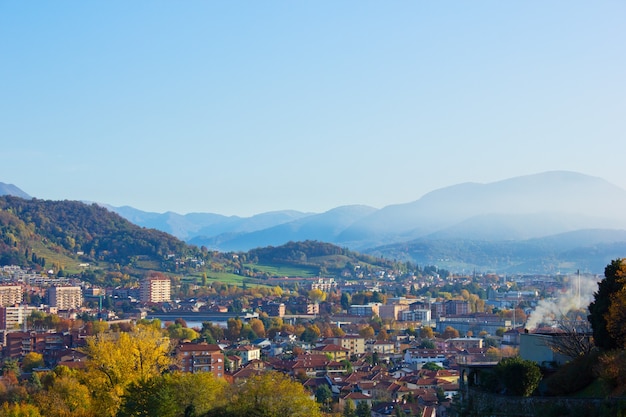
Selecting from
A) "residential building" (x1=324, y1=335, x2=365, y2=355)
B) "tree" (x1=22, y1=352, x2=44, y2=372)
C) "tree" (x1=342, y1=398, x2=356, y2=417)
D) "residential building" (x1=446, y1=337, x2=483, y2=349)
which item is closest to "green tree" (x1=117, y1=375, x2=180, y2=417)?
"tree" (x1=342, y1=398, x2=356, y2=417)

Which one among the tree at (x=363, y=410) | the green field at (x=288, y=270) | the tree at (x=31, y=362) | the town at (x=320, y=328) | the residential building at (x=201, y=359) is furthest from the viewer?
the green field at (x=288, y=270)

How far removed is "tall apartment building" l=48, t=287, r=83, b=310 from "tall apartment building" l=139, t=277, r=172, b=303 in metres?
7.80

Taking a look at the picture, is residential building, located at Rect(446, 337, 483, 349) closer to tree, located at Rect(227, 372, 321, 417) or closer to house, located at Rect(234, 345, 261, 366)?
house, located at Rect(234, 345, 261, 366)

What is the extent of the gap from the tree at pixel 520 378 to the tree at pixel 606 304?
113 centimetres

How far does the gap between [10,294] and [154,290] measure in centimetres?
1756

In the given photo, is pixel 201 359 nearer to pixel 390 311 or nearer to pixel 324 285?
pixel 390 311

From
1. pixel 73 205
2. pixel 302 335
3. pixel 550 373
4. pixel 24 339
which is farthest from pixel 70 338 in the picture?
pixel 73 205

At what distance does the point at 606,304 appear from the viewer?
1480 centimetres

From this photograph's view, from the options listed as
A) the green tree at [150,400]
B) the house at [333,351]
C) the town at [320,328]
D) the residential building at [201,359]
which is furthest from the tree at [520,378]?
the house at [333,351]

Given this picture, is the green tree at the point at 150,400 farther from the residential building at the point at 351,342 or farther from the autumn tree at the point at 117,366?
the residential building at the point at 351,342

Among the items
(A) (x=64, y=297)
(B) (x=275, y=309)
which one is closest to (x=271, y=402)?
(B) (x=275, y=309)

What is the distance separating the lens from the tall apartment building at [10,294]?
284 ft

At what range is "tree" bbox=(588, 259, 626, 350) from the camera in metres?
14.5

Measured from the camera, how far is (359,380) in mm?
42656
